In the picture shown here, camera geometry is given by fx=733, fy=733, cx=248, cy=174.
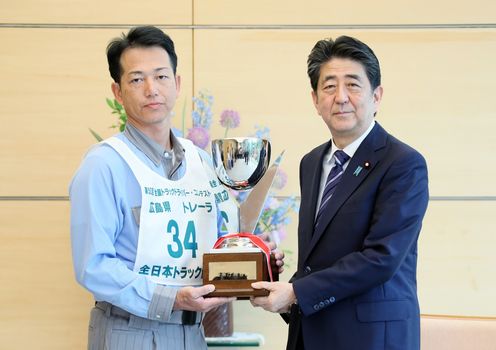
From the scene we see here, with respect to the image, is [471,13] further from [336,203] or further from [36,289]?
[36,289]

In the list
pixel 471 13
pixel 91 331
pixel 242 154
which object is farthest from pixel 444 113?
pixel 91 331

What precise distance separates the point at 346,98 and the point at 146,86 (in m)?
0.59

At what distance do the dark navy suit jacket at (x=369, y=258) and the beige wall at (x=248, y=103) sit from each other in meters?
1.24

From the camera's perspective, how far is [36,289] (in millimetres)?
3295

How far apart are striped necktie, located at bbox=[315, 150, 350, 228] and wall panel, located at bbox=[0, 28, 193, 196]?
1267 mm

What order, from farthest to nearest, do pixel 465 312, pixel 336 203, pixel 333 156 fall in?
pixel 465 312, pixel 333 156, pixel 336 203

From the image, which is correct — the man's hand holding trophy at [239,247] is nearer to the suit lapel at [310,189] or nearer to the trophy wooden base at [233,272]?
the trophy wooden base at [233,272]

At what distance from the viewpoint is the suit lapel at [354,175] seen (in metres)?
2.04

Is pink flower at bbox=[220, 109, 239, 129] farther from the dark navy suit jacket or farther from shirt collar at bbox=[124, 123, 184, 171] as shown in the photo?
the dark navy suit jacket

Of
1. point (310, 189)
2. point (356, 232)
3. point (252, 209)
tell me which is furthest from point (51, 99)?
point (356, 232)

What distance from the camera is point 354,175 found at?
205cm

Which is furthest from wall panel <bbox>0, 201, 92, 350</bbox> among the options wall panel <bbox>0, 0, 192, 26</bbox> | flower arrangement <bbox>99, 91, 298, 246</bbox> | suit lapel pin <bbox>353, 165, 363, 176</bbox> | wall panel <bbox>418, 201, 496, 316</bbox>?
suit lapel pin <bbox>353, 165, 363, 176</bbox>

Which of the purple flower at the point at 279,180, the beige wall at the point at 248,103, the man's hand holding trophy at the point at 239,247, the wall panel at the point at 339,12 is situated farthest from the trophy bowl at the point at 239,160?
the wall panel at the point at 339,12

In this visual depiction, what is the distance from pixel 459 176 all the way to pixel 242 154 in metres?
1.55
